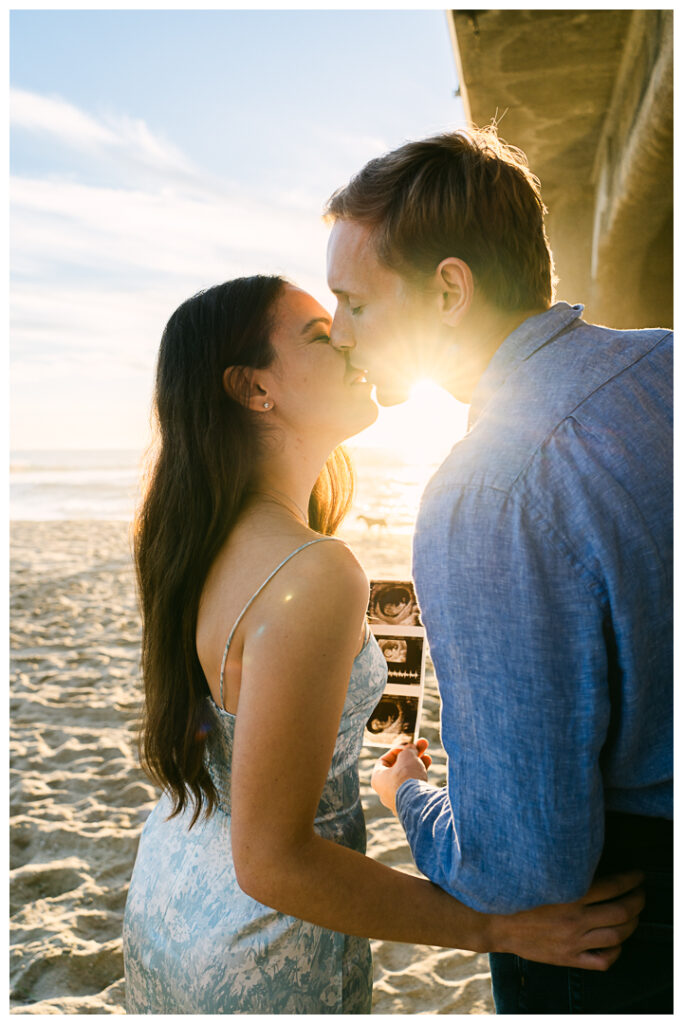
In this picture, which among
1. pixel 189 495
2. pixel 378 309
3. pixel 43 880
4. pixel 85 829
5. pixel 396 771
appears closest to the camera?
pixel 378 309

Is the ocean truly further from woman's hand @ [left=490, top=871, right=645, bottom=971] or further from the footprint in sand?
woman's hand @ [left=490, top=871, right=645, bottom=971]

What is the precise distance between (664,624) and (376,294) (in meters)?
0.85

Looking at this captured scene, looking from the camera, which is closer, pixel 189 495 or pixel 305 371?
pixel 189 495

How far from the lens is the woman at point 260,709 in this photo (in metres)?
1.23

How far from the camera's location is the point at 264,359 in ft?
6.06

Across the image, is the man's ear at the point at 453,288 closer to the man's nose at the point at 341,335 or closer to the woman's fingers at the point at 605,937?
the man's nose at the point at 341,335

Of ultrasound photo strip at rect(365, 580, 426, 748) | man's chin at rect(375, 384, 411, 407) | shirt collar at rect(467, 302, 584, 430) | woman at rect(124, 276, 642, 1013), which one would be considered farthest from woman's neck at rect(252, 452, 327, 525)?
shirt collar at rect(467, 302, 584, 430)

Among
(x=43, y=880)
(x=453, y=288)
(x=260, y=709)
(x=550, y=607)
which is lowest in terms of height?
(x=43, y=880)

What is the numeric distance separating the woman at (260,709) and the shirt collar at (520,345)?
427 mm

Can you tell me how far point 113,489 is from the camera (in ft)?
85.8

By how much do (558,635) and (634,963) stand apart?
0.69 m

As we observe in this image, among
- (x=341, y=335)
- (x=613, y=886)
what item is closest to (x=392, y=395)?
(x=341, y=335)

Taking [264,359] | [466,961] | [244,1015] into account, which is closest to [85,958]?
[466,961]

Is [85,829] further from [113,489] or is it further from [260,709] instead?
[113,489]
